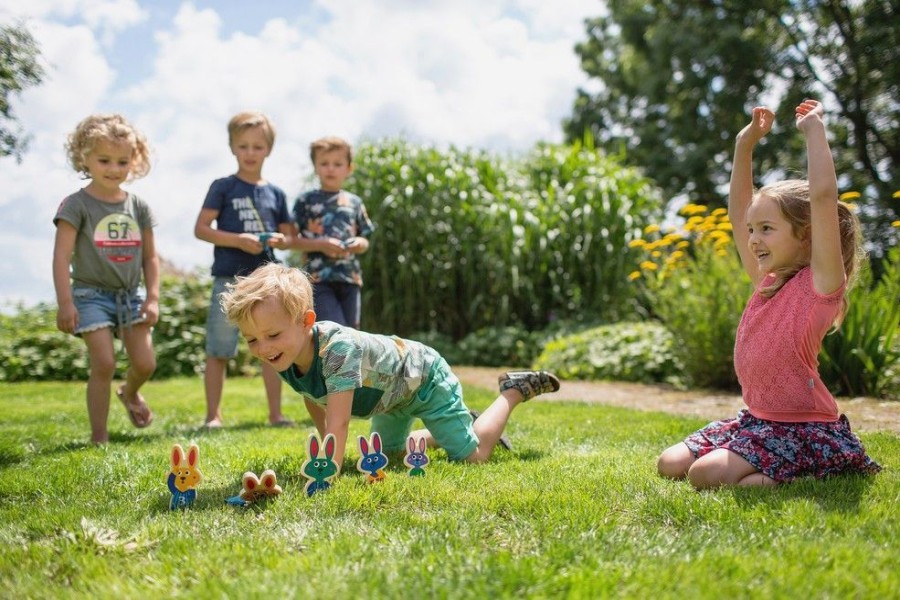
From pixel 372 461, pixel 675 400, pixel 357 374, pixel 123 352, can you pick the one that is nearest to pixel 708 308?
pixel 675 400

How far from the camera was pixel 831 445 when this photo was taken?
2.98m

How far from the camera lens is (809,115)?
2.77 m

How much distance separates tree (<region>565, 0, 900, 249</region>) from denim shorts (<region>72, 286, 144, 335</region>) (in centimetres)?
896

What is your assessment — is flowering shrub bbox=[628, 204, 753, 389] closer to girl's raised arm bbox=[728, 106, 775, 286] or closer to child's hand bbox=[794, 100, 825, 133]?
girl's raised arm bbox=[728, 106, 775, 286]

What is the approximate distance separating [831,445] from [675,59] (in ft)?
45.0

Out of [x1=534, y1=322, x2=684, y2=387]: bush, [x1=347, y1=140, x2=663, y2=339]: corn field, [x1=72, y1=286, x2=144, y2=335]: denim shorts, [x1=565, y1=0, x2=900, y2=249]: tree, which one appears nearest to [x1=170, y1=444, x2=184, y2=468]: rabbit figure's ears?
[x1=72, y1=286, x2=144, y2=335]: denim shorts

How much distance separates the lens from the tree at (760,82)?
511 inches

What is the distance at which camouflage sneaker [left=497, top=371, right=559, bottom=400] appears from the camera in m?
3.98

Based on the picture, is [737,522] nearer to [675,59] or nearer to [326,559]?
[326,559]

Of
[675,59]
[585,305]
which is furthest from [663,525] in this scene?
[675,59]

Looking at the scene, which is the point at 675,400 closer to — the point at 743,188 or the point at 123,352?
the point at 743,188

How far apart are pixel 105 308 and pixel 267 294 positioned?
73.6 inches

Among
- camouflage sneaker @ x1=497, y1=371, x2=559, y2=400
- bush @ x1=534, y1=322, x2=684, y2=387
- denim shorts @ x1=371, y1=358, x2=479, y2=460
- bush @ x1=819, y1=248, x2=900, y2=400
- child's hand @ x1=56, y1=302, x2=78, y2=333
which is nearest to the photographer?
denim shorts @ x1=371, y1=358, x2=479, y2=460

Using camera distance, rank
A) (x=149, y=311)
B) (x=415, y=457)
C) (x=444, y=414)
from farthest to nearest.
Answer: (x=149, y=311), (x=444, y=414), (x=415, y=457)
